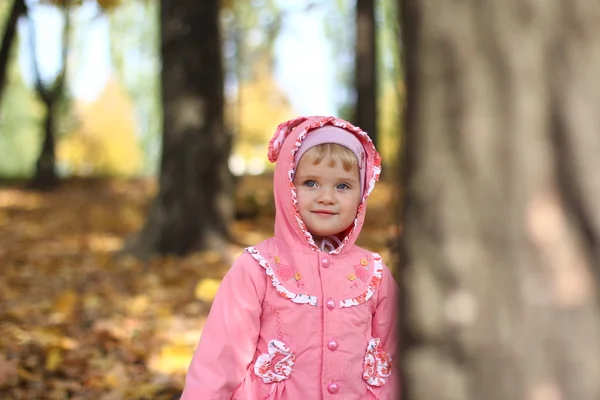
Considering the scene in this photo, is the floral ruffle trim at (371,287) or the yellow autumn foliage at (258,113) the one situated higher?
the yellow autumn foliage at (258,113)

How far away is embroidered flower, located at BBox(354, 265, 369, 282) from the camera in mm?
2607

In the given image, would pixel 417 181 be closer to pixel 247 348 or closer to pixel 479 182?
pixel 479 182

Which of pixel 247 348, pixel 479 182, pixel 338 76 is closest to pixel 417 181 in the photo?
pixel 479 182

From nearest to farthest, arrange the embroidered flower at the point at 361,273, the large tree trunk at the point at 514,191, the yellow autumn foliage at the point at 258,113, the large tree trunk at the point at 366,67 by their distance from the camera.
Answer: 1. the large tree trunk at the point at 514,191
2. the embroidered flower at the point at 361,273
3. the large tree trunk at the point at 366,67
4. the yellow autumn foliage at the point at 258,113

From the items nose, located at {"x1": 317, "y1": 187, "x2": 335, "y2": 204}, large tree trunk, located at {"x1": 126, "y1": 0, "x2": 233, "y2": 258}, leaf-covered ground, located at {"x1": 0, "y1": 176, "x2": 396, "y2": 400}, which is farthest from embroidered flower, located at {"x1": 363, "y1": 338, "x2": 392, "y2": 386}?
large tree trunk, located at {"x1": 126, "y1": 0, "x2": 233, "y2": 258}

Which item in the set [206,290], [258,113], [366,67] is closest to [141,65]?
[258,113]

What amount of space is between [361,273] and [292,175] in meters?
0.42

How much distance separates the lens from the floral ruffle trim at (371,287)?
2535 mm

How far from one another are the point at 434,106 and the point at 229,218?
244 inches

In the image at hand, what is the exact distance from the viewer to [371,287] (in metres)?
2.60

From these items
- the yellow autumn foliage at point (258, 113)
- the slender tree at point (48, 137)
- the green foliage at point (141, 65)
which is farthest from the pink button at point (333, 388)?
the yellow autumn foliage at point (258, 113)

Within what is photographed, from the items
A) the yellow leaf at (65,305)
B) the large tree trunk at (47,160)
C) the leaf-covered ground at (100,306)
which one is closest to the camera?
the leaf-covered ground at (100,306)

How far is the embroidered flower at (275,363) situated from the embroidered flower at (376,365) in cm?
26

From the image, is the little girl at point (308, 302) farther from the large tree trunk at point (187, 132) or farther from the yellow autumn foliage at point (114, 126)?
the yellow autumn foliage at point (114, 126)
